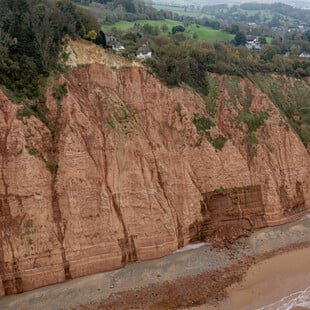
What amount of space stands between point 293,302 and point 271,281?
198 centimetres

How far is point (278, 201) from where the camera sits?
102ft

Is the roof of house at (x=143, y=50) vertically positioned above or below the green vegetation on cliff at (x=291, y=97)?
above

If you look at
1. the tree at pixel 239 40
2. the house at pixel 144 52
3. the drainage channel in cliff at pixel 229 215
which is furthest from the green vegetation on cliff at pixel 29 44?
the tree at pixel 239 40

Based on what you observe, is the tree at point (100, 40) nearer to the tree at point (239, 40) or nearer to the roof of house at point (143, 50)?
the roof of house at point (143, 50)

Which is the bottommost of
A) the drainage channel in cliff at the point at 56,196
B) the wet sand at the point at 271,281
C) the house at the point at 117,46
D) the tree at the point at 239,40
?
the wet sand at the point at 271,281

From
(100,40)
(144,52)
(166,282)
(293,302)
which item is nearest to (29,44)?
(100,40)

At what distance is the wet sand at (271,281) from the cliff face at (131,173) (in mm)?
3402

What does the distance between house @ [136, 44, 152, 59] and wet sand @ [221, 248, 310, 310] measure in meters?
17.9

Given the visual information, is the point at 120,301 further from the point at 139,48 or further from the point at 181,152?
the point at 139,48

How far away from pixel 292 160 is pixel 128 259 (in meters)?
16.3

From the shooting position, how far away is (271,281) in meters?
25.0

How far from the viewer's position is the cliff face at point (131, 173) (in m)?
23.3

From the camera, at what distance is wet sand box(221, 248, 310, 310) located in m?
23.3

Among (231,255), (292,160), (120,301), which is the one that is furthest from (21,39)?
(292,160)
